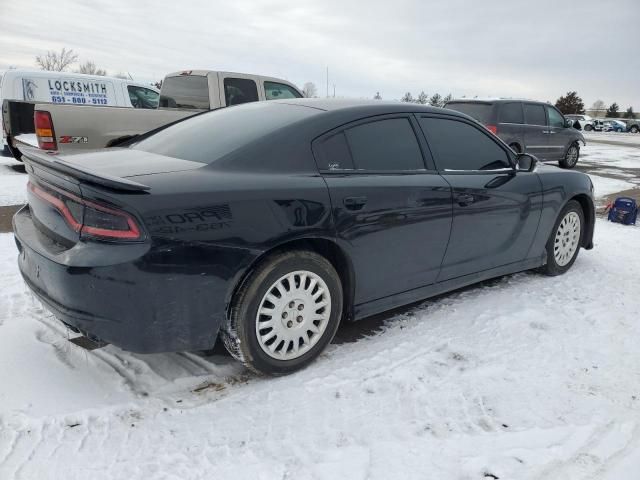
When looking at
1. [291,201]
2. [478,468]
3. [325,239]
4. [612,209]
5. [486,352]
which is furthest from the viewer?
[612,209]

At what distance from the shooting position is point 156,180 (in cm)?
237

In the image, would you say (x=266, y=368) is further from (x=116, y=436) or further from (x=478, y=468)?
(x=478, y=468)

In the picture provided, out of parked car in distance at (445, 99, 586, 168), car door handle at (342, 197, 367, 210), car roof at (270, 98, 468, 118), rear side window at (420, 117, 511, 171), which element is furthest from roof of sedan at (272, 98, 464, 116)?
parked car in distance at (445, 99, 586, 168)

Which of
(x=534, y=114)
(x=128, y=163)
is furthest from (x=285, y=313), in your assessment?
(x=534, y=114)

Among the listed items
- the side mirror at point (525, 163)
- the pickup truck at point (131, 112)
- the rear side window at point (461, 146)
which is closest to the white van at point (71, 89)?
the pickup truck at point (131, 112)

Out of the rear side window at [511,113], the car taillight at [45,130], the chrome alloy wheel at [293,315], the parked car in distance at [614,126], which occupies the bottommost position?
the chrome alloy wheel at [293,315]

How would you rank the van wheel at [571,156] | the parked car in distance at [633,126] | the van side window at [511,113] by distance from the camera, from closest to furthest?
1. the van side window at [511,113]
2. the van wheel at [571,156]
3. the parked car in distance at [633,126]

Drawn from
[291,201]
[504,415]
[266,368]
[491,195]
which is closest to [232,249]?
[291,201]

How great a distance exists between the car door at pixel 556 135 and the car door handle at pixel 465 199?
10186 mm

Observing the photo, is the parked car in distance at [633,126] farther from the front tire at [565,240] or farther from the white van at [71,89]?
the front tire at [565,240]

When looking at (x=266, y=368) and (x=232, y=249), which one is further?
(x=266, y=368)

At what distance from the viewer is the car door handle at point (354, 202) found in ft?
9.27

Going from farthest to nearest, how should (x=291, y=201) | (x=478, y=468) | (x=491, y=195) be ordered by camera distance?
(x=491, y=195) → (x=291, y=201) → (x=478, y=468)

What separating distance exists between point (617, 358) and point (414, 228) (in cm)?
146
